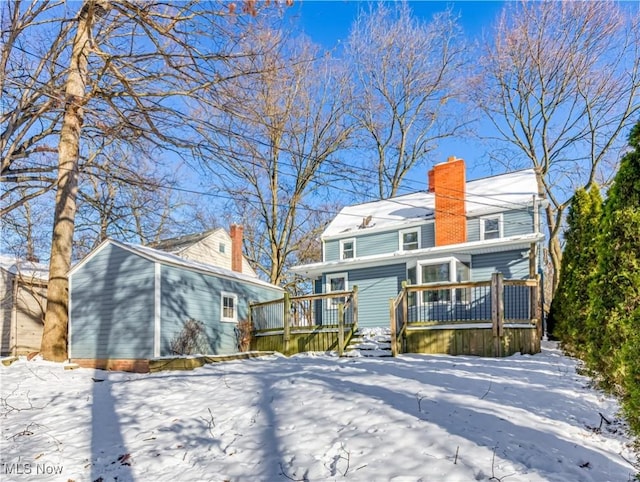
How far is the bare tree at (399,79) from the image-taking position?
2173 cm

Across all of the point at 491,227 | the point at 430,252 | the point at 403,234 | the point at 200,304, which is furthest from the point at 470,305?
the point at 200,304

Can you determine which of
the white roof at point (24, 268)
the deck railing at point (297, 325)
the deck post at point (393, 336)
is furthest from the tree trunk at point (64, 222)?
the deck post at point (393, 336)

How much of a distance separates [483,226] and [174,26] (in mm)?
11202

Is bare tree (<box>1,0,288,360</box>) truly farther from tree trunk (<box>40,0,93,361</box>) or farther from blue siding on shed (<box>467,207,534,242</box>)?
blue siding on shed (<box>467,207,534,242</box>)

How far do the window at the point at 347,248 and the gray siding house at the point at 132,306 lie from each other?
6.50 meters

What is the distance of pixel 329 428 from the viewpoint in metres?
4.43

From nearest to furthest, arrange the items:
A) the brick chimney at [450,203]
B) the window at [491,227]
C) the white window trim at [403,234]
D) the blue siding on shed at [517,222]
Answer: the blue siding on shed at [517,222] → the window at [491,227] → the brick chimney at [450,203] → the white window trim at [403,234]

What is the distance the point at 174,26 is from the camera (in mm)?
9250

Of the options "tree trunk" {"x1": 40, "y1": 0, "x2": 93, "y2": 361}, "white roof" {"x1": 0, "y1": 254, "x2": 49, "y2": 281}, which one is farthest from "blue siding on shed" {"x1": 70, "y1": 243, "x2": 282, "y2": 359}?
"white roof" {"x1": 0, "y1": 254, "x2": 49, "y2": 281}

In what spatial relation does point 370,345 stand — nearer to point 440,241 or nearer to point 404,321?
point 404,321

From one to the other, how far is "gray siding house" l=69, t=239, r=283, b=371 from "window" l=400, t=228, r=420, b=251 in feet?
24.5

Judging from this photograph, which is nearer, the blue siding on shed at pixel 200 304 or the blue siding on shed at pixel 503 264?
the blue siding on shed at pixel 200 304

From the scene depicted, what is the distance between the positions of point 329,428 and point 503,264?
416 inches

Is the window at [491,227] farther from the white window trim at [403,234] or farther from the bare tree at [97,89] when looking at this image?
the bare tree at [97,89]
